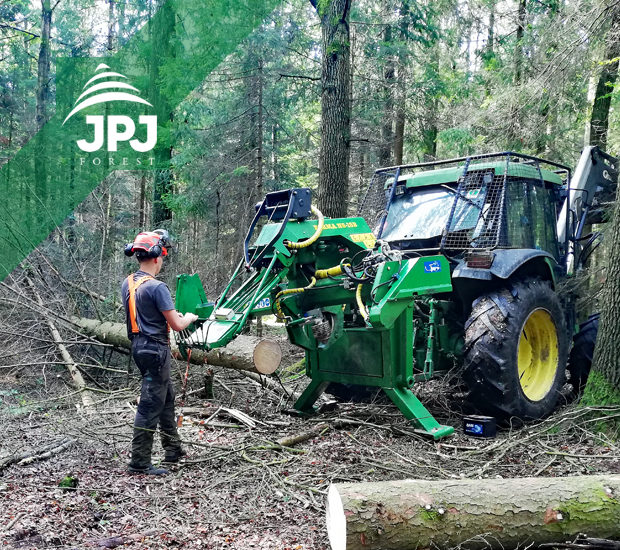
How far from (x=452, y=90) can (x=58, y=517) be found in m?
13.4

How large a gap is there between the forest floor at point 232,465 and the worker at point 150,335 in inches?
10.8

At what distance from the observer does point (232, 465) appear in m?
5.16

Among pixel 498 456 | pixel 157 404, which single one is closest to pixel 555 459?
pixel 498 456

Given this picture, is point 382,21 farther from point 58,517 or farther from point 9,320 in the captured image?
point 58,517

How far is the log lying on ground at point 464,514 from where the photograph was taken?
340 cm

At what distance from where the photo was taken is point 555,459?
16.6 ft

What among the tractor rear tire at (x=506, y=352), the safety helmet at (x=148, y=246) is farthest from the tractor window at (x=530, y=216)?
the safety helmet at (x=148, y=246)

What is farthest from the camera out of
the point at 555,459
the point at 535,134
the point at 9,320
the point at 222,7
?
the point at 222,7

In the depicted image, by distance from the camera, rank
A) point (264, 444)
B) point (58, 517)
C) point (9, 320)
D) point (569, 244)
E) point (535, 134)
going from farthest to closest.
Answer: point (535, 134)
point (9, 320)
point (569, 244)
point (264, 444)
point (58, 517)

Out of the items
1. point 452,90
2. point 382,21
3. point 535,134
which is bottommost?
point 535,134

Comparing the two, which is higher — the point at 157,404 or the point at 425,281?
the point at 425,281

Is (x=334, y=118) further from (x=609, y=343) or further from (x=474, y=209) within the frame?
(x=609, y=343)
